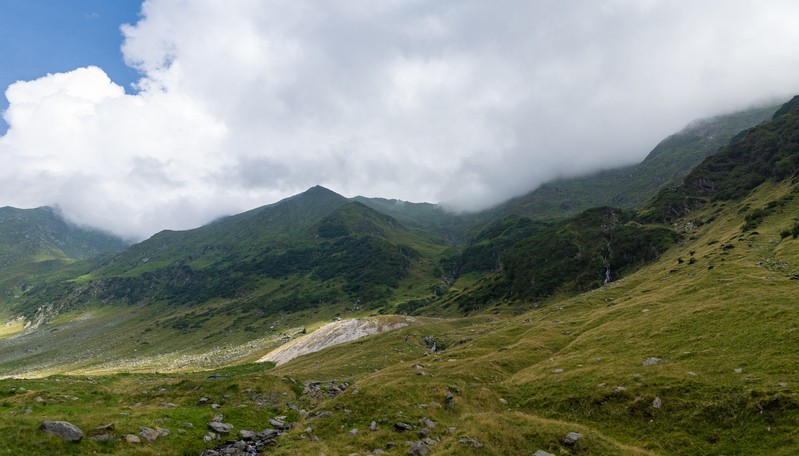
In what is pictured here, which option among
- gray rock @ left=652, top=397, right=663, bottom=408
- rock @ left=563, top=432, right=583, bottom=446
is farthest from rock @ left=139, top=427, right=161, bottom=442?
gray rock @ left=652, top=397, right=663, bottom=408

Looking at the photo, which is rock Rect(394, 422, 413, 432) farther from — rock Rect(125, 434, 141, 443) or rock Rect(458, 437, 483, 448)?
rock Rect(125, 434, 141, 443)

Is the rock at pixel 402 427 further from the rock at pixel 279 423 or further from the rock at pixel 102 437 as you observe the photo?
the rock at pixel 102 437

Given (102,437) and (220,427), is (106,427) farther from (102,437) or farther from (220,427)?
(220,427)

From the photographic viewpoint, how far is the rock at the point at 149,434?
2584cm

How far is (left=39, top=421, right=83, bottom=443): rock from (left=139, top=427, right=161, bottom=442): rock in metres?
3.20

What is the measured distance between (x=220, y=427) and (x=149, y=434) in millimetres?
4711

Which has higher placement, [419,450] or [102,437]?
[102,437]

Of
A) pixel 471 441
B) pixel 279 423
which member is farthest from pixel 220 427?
pixel 471 441

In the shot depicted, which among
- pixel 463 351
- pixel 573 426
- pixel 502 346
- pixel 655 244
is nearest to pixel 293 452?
pixel 573 426

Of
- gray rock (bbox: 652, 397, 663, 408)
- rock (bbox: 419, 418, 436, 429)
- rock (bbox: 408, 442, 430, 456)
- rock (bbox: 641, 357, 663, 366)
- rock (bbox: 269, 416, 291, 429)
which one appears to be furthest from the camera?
rock (bbox: 641, 357, 663, 366)

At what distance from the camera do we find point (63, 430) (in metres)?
24.4

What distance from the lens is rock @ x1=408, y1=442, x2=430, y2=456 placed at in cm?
2466

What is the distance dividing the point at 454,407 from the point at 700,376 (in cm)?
1934

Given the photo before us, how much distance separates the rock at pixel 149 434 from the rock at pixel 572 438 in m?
26.1
